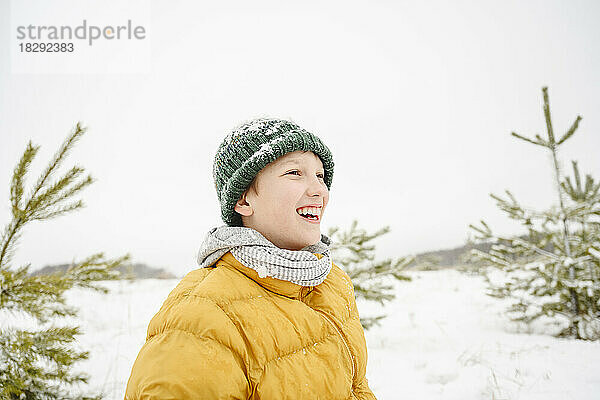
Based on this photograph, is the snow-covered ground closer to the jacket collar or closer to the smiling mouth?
the jacket collar

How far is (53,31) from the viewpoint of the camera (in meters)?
4.29

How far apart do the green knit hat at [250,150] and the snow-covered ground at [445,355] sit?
1589 mm

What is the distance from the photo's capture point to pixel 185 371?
3.12 ft

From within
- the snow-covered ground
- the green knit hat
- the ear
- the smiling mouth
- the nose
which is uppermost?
the green knit hat

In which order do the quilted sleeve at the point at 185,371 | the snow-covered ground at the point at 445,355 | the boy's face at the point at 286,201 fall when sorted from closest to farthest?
the quilted sleeve at the point at 185,371 → the boy's face at the point at 286,201 → the snow-covered ground at the point at 445,355

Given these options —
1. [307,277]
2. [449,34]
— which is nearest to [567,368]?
[307,277]

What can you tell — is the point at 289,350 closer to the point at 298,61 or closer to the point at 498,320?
the point at 498,320

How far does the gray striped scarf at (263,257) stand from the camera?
1336mm

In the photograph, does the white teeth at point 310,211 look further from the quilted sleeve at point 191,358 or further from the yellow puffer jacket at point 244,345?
the quilted sleeve at point 191,358

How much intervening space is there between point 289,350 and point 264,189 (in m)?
0.72

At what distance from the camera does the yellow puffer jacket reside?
3.19ft

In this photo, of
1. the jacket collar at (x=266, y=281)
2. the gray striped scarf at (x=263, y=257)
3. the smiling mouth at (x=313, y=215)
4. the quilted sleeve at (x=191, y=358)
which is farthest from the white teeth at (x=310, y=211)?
the quilted sleeve at (x=191, y=358)

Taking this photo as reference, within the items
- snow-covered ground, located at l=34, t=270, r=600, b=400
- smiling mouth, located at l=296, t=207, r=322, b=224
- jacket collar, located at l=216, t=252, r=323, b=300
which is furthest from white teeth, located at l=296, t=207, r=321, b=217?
snow-covered ground, located at l=34, t=270, r=600, b=400

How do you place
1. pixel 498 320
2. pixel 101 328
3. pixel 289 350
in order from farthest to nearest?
pixel 498 320, pixel 101 328, pixel 289 350
